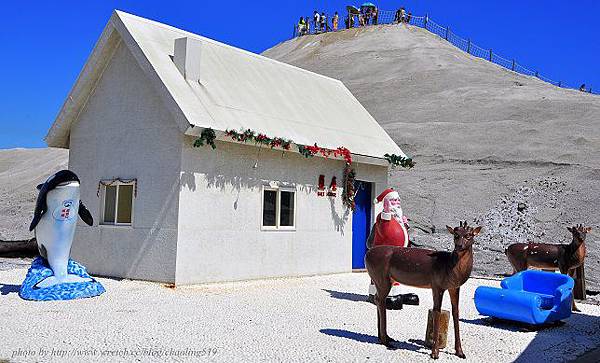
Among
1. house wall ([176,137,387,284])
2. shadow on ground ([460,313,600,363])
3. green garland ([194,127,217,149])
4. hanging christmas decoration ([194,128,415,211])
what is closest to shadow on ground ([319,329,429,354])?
shadow on ground ([460,313,600,363])

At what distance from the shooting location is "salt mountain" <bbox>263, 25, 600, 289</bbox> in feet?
76.8

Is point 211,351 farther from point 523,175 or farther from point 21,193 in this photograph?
point 21,193

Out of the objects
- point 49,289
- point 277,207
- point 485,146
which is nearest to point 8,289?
point 49,289

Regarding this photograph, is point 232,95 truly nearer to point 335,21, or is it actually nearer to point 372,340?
point 372,340

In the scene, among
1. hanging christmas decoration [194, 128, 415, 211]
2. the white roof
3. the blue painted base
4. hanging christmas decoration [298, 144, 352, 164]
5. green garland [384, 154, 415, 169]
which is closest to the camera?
the blue painted base

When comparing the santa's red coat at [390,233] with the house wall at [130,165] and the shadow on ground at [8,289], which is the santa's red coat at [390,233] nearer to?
the house wall at [130,165]

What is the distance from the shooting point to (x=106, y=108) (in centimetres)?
1334

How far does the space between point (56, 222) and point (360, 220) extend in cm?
799

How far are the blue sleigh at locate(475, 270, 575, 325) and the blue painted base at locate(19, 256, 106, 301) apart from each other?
21.0 feet

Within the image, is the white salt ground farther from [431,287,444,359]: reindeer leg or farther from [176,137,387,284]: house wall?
[176,137,387,284]: house wall

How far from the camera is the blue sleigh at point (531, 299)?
29.2 ft

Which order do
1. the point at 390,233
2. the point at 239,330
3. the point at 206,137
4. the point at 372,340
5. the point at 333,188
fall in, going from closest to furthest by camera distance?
the point at 372,340 < the point at 239,330 < the point at 390,233 < the point at 206,137 < the point at 333,188

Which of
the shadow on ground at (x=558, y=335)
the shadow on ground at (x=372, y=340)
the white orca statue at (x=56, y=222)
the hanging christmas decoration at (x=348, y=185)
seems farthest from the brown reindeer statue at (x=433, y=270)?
the hanging christmas decoration at (x=348, y=185)

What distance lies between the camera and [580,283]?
11.3m
